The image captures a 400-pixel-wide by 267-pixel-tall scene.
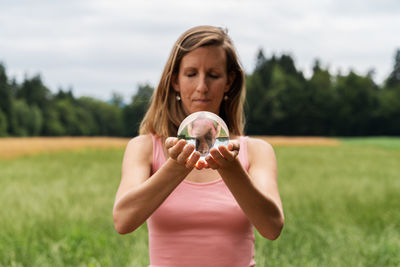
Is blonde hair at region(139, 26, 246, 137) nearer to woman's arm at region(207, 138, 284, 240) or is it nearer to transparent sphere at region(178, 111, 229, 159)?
woman's arm at region(207, 138, 284, 240)

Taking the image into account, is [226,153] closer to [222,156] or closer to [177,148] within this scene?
[222,156]

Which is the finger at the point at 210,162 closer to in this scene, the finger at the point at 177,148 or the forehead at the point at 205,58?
the finger at the point at 177,148

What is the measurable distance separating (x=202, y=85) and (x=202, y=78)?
0.04 metres

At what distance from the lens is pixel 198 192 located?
2109mm

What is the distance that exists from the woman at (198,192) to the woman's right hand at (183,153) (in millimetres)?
228

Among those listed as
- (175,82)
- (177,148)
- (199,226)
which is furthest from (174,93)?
(177,148)

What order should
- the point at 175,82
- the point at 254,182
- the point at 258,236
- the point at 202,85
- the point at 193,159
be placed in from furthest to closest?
the point at 258,236
the point at 175,82
the point at 202,85
the point at 254,182
the point at 193,159

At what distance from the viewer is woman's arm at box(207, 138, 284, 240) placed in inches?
64.2

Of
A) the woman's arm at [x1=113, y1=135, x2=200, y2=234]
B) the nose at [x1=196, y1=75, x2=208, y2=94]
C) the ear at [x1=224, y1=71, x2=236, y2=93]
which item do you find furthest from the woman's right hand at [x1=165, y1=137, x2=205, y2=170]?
the ear at [x1=224, y1=71, x2=236, y2=93]

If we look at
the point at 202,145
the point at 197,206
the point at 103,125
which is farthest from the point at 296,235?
the point at 103,125

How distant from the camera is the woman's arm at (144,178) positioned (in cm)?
160

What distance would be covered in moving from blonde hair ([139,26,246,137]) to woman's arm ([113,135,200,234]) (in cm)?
13

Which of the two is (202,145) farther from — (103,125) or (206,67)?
(103,125)

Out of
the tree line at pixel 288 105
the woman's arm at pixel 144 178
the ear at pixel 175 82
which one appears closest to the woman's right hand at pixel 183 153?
the woman's arm at pixel 144 178
